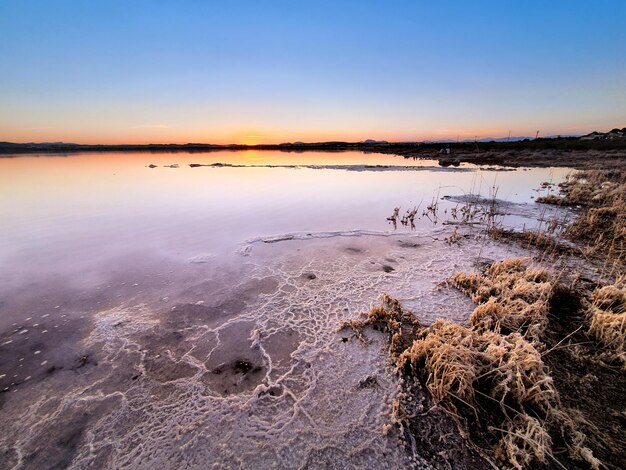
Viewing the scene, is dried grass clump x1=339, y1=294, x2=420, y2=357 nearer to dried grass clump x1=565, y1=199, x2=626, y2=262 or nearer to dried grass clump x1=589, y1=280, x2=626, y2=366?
dried grass clump x1=589, y1=280, x2=626, y2=366

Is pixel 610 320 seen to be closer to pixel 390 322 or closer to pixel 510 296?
pixel 510 296

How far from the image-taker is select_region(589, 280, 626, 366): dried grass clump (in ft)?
13.5

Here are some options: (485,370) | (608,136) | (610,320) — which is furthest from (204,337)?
(608,136)

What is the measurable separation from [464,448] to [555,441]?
3.04ft

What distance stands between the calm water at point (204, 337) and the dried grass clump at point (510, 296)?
504mm

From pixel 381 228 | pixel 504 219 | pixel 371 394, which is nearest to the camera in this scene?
pixel 371 394

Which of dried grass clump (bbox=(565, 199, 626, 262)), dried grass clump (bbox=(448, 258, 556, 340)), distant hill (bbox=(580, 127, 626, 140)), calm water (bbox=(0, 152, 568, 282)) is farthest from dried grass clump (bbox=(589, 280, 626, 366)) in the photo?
distant hill (bbox=(580, 127, 626, 140))

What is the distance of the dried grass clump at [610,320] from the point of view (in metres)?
4.11

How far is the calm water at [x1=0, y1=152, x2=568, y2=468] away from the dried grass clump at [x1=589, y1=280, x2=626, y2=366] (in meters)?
1.88

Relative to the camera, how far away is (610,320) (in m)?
4.45

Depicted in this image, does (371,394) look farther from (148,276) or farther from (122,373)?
(148,276)

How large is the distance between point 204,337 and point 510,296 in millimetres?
5600

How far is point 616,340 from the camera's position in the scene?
163 inches

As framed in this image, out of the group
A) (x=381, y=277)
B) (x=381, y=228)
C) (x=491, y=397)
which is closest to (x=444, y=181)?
(x=381, y=228)
